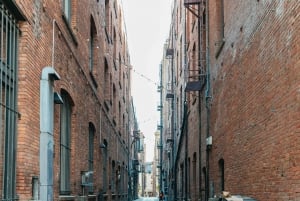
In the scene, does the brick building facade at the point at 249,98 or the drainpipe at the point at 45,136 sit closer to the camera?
the brick building facade at the point at 249,98

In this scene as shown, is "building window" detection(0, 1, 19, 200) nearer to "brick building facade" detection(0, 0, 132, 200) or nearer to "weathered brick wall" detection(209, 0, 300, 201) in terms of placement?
"brick building facade" detection(0, 0, 132, 200)

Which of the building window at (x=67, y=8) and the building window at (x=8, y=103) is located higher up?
the building window at (x=67, y=8)

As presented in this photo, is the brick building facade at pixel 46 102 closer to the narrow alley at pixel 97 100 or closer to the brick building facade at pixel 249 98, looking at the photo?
the narrow alley at pixel 97 100

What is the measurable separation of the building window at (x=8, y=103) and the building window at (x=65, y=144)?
4.44 meters

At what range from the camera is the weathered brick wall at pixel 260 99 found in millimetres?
8266

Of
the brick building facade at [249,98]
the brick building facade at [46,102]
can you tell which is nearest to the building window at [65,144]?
the brick building facade at [46,102]

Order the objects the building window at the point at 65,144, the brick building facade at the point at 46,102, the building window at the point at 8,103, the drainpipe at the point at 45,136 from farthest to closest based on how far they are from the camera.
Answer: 1. the building window at the point at 65,144
2. the drainpipe at the point at 45,136
3. the brick building facade at the point at 46,102
4. the building window at the point at 8,103

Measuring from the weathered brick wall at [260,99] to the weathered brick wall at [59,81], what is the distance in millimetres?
3758

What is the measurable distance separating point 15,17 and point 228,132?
24.1ft

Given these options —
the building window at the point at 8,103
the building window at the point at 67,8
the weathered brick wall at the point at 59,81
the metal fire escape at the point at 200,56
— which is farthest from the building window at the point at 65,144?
the metal fire escape at the point at 200,56

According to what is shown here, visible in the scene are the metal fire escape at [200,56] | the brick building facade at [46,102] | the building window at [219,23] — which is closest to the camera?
the brick building facade at [46,102]

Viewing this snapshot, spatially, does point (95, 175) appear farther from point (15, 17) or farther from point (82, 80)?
point (15, 17)

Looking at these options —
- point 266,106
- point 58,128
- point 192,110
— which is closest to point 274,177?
point 266,106

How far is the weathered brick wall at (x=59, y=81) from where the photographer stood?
8.45 metres
